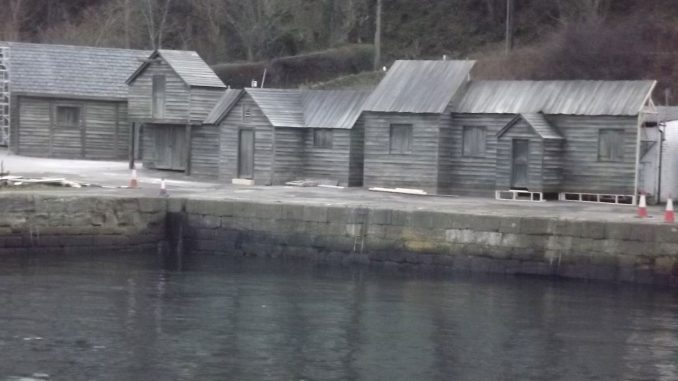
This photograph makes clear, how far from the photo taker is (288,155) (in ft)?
139

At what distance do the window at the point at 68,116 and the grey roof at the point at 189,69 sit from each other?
5.64m

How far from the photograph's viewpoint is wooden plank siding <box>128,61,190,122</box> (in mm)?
44906

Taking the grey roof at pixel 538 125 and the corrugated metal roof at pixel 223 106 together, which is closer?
the grey roof at pixel 538 125

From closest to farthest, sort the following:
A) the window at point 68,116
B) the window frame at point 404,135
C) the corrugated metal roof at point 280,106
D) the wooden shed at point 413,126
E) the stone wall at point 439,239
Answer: the stone wall at point 439,239 → the wooden shed at point 413,126 → the window frame at point 404,135 → the corrugated metal roof at point 280,106 → the window at point 68,116

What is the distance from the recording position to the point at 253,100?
42.3 meters

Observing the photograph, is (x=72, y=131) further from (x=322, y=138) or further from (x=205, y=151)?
(x=322, y=138)

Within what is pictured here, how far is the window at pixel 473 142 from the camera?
3950 centimetres

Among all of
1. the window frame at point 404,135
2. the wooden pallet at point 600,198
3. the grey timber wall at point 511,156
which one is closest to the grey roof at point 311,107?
the window frame at point 404,135

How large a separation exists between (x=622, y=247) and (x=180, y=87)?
20037 mm

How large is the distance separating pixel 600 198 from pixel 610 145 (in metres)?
1.62

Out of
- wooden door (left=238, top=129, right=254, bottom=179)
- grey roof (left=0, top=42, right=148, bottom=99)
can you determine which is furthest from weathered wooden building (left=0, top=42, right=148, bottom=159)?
wooden door (left=238, top=129, right=254, bottom=179)

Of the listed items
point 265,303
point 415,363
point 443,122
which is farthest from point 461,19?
point 415,363

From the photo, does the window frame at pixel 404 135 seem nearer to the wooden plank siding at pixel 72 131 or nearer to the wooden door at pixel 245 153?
the wooden door at pixel 245 153

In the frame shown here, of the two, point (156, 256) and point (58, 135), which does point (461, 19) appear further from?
point (156, 256)
